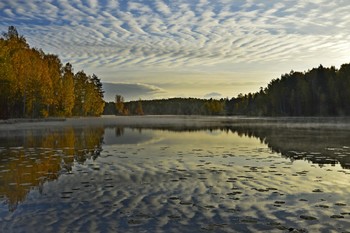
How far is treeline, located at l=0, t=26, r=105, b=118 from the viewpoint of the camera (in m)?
68.6

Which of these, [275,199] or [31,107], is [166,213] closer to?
[275,199]

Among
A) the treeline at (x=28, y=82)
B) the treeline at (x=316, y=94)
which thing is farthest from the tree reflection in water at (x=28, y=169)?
the treeline at (x=316, y=94)

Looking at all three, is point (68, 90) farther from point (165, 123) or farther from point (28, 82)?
point (165, 123)

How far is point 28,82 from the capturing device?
7706 centimetres

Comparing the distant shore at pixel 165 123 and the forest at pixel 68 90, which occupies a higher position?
the forest at pixel 68 90

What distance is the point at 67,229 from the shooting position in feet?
27.3

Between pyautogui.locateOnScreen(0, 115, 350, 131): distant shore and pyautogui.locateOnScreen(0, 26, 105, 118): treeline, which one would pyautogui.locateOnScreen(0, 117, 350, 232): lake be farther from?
pyautogui.locateOnScreen(0, 26, 105, 118): treeline

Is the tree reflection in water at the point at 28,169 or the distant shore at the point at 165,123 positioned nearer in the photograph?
the tree reflection in water at the point at 28,169

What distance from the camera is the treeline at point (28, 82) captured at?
68.6 meters

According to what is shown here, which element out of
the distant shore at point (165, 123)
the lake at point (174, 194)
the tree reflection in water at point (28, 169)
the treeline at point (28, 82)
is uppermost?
the treeline at point (28, 82)

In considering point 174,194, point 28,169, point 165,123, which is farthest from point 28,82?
point 174,194

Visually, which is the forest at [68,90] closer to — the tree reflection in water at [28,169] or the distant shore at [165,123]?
the distant shore at [165,123]

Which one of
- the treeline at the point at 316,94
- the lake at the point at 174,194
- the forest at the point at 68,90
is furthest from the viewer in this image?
the treeline at the point at 316,94

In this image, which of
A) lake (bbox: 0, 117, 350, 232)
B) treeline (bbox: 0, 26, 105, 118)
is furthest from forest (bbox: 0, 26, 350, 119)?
lake (bbox: 0, 117, 350, 232)
